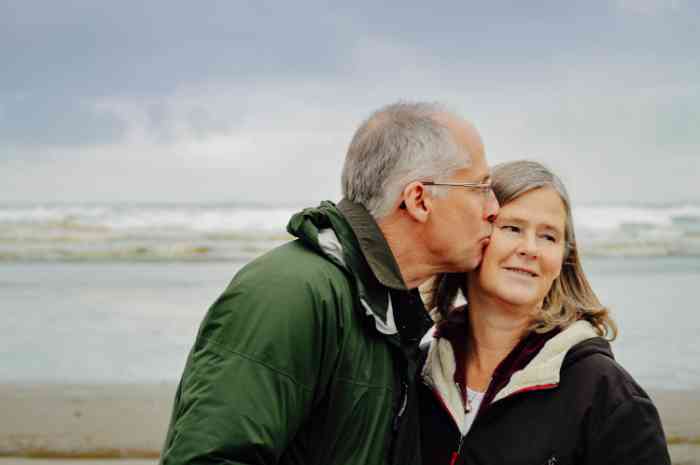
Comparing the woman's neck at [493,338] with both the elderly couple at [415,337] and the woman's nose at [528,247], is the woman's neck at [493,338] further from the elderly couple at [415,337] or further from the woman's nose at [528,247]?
the woman's nose at [528,247]

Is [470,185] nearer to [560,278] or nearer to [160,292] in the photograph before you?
[560,278]

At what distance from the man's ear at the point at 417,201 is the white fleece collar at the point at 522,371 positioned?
634 millimetres

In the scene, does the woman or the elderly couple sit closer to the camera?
the elderly couple

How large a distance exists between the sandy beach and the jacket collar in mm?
4059

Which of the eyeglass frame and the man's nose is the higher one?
the eyeglass frame

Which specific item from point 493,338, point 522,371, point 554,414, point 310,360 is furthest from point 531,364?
point 310,360

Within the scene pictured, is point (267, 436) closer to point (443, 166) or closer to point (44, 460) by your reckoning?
point (443, 166)

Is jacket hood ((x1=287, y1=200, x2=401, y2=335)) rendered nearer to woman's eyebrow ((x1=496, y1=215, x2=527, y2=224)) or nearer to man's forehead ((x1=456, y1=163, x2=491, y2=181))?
man's forehead ((x1=456, y1=163, x2=491, y2=181))

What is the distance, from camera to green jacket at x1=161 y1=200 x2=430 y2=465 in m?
1.85

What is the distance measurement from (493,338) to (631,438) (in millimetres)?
675

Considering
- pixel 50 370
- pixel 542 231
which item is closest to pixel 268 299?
pixel 542 231

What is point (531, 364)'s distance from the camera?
251 cm

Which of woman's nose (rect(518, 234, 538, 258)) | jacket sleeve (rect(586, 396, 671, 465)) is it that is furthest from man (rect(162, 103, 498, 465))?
jacket sleeve (rect(586, 396, 671, 465))

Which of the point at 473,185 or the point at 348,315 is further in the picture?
the point at 473,185
